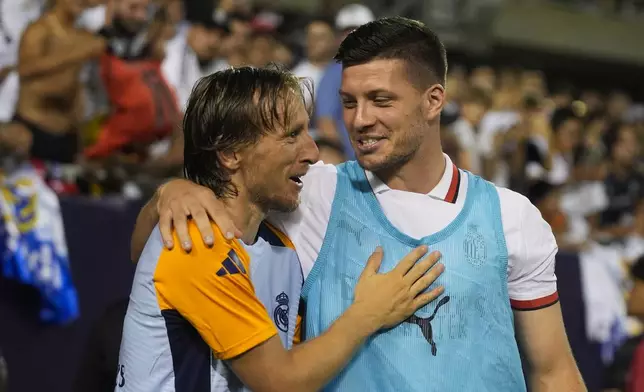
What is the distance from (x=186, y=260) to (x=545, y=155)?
7.59 m

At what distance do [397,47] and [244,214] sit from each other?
0.63 m

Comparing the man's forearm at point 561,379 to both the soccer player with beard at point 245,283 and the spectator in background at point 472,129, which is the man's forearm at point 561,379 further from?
the spectator in background at point 472,129

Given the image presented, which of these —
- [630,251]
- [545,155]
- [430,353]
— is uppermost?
[430,353]

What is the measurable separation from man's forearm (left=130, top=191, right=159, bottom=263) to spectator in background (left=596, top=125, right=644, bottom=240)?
7.65 metres

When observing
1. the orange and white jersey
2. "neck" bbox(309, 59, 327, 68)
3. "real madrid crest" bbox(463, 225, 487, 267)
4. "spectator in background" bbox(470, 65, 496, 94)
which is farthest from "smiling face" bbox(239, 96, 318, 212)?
"spectator in background" bbox(470, 65, 496, 94)

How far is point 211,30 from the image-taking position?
786 centimetres

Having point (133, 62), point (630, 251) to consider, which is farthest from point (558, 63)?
point (133, 62)

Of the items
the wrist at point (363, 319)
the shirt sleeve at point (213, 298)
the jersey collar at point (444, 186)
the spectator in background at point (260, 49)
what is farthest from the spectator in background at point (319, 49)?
the shirt sleeve at point (213, 298)

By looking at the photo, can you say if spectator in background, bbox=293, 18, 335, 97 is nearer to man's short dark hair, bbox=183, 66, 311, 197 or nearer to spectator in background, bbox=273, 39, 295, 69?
spectator in background, bbox=273, 39, 295, 69

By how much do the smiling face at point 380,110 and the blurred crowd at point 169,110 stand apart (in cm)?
193

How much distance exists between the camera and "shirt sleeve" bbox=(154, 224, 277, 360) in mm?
2461

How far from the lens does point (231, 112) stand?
2.65 metres

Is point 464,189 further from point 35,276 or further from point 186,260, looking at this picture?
point 35,276

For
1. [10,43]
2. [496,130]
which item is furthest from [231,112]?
[496,130]
